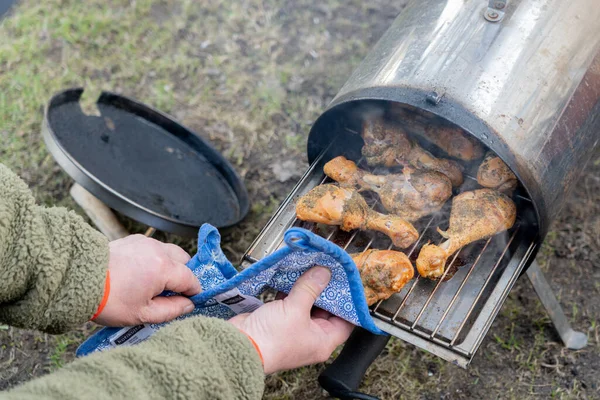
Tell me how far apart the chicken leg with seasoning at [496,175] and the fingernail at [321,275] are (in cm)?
75

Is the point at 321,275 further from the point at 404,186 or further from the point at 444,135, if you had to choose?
the point at 444,135

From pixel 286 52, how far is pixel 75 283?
2.82 m

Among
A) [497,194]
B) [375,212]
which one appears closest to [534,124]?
[497,194]

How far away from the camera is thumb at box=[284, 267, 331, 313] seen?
1904 millimetres

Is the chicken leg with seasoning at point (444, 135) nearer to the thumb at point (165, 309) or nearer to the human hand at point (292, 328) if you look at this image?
the human hand at point (292, 328)

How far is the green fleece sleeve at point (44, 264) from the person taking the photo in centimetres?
177

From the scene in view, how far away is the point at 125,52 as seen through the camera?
4309mm

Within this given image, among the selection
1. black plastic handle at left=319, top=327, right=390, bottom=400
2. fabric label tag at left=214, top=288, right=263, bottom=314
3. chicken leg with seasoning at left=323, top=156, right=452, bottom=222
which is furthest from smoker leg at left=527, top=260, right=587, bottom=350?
fabric label tag at left=214, top=288, right=263, bottom=314

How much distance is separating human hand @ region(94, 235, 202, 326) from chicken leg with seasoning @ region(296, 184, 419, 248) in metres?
0.50

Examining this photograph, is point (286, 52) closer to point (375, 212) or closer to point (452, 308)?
point (375, 212)

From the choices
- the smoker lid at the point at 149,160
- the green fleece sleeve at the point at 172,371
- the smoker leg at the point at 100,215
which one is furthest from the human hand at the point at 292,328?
the smoker leg at the point at 100,215

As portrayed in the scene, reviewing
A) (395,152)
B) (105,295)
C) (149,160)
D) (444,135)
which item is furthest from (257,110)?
(105,295)

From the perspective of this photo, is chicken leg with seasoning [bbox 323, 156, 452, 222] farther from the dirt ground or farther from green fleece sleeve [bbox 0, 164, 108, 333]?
green fleece sleeve [bbox 0, 164, 108, 333]

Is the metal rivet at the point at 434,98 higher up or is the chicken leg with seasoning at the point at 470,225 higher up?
the metal rivet at the point at 434,98
